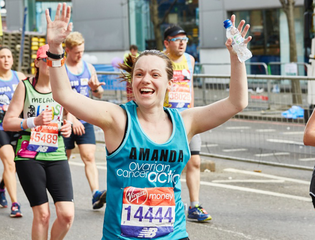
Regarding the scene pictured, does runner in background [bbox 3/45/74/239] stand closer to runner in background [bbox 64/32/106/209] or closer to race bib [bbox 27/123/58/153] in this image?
race bib [bbox 27/123/58/153]

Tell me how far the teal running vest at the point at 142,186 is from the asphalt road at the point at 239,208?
9.69 feet

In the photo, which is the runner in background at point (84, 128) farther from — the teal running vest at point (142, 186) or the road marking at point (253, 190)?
the teal running vest at point (142, 186)

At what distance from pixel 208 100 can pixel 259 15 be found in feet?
53.9

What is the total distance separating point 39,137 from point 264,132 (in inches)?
224

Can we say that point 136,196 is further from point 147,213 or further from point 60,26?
point 60,26

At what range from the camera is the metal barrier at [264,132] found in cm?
991

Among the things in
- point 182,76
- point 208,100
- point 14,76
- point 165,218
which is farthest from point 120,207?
point 208,100

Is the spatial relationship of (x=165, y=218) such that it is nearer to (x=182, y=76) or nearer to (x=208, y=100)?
(x=182, y=76)

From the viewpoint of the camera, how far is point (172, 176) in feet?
11.3

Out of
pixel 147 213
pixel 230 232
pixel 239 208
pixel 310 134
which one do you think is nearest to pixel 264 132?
pixel 239 208

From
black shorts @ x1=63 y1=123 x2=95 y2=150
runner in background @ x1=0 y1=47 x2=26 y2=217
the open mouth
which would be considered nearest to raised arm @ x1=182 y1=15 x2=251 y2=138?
the open mouth

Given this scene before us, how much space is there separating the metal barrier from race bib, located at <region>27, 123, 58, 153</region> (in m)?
5.08

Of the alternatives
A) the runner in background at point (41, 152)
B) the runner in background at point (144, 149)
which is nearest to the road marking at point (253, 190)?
the runner in background at point (41, 152)

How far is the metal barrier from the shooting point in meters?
9.91
